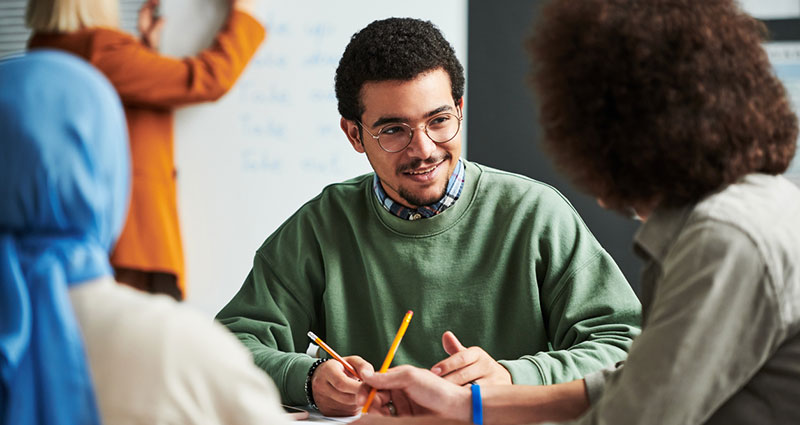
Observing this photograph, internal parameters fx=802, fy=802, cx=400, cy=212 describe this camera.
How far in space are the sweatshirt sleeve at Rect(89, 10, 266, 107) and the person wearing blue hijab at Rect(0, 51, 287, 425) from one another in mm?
2176

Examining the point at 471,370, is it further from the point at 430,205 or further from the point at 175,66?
the point at 175,66

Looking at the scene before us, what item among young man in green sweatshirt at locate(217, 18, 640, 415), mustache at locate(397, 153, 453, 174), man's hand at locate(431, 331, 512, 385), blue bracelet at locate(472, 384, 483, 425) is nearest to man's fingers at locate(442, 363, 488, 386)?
man's hand at locate(431, 331, 512, 385)

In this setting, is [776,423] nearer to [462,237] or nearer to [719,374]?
[719,374]

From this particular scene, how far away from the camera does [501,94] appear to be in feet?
8.89

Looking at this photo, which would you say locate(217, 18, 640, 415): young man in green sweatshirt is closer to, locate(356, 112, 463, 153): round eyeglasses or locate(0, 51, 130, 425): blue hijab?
locate(356, 112, 463, 153): round eyeglasses

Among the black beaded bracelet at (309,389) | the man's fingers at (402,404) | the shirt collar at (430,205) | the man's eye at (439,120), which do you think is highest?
the man's eye at (439,120)

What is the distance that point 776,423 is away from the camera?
2.83 feet

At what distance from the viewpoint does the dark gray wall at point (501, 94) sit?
2695mm

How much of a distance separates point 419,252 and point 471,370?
38cm

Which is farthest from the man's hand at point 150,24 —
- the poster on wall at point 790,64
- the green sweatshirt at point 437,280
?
the poster on wall at point 790,64

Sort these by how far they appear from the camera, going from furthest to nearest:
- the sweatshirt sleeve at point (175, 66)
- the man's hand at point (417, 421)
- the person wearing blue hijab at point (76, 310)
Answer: the sweatshirt sleeve at point (175, 66)
the man's hand at point (417, 421)
the person wearing blue hijab at point (76, 310)

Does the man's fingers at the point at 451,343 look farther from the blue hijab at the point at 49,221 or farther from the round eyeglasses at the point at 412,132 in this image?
the blue hijab at the point at 49,221

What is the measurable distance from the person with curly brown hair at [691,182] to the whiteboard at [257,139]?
1.91 m

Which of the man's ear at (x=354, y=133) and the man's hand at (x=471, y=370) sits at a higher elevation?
the man's ear at (x=354, y=133)
